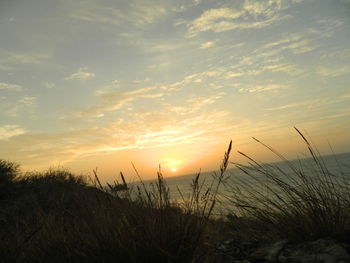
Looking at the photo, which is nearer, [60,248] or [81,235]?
[81,235]

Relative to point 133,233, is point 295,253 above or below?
below

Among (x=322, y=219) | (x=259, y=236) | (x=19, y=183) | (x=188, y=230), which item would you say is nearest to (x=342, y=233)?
(x=322, y=219)

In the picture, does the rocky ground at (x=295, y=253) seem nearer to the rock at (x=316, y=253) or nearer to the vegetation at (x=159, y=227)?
the rock at (x=316, y=253)

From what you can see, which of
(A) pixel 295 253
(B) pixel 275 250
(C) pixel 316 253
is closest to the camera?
(C) pixel 316 253

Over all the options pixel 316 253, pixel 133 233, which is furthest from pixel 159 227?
pixel 316 253

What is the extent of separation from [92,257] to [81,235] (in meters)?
0.43

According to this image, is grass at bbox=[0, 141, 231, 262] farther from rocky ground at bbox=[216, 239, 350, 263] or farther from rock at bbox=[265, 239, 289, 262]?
rock at bbox=[265, 239, 289, 262]

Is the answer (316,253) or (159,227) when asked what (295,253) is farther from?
(159,227)

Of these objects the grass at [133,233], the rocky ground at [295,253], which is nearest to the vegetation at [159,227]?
the grass at [133,233]

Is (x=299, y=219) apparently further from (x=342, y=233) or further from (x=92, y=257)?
(x=92, y=257)

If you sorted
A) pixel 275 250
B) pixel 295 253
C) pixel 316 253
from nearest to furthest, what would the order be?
1. pixel 316 253
2. pixel 295 253
3. pixel 275 250

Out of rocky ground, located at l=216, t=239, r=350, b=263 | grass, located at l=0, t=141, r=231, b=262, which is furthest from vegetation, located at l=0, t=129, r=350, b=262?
rocky ground, located at l=216, t=239, r=350, b=263

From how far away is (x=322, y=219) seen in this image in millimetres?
2779

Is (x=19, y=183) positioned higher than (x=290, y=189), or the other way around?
(x=19, y=183)
